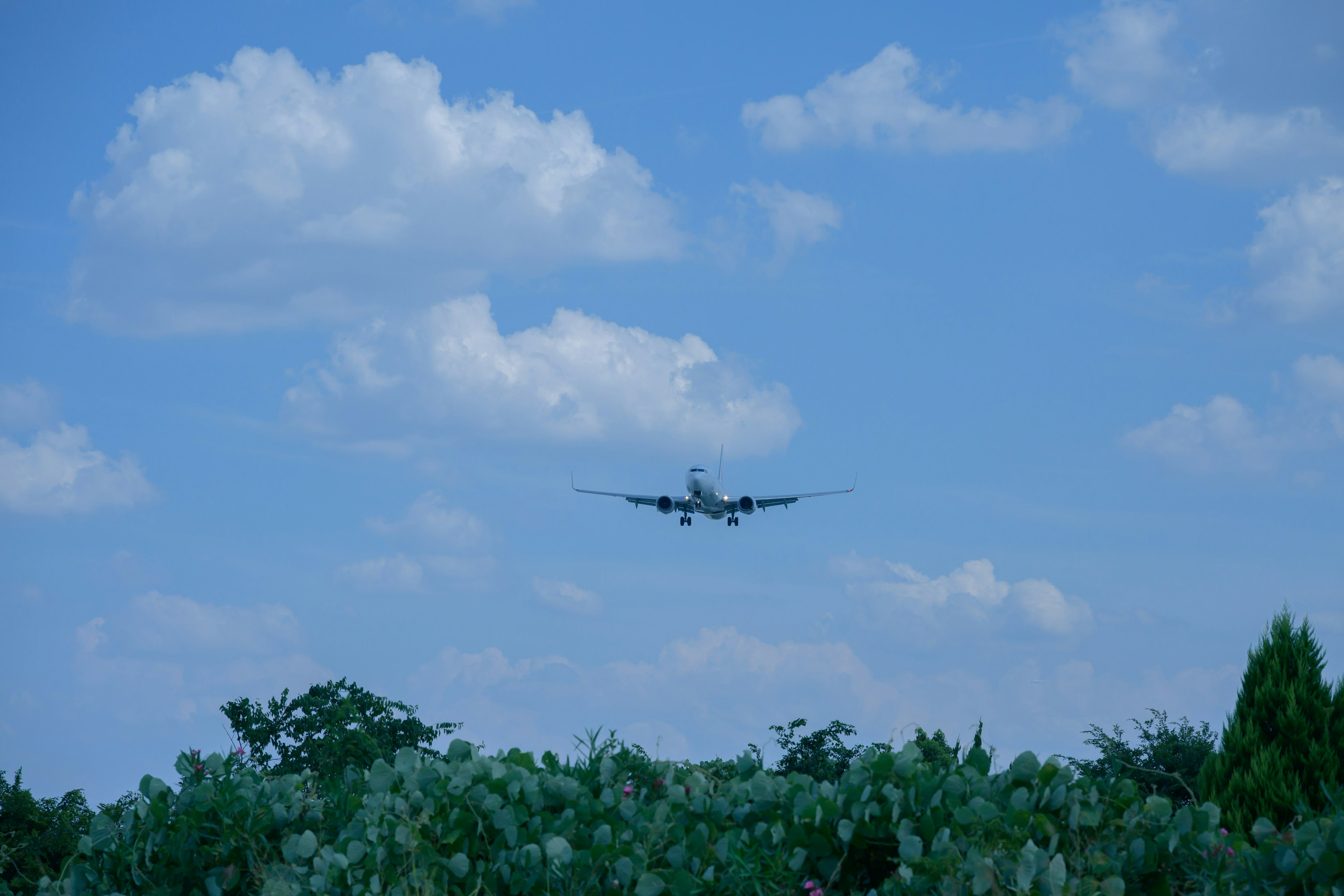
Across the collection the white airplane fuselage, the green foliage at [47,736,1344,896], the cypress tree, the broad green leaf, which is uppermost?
the white airplane fuselage

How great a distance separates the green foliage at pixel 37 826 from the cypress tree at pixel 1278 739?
92.6 feet

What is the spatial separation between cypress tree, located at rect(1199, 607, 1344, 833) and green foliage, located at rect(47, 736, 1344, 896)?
22.4ft

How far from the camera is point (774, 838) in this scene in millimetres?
6477

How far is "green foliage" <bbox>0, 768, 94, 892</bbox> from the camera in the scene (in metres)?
30.8

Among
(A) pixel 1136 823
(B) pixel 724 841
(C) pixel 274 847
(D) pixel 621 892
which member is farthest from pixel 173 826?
(A) pixel 1136 823

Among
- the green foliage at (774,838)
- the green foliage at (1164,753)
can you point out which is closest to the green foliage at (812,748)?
the green foliage at (1164,753)

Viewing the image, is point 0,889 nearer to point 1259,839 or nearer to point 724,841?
point 724,841

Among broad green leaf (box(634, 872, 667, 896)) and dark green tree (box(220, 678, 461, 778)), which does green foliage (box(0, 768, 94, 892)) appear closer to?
dark green tree (box(220, 678, 461, 778))

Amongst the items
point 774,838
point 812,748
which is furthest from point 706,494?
point 774,838

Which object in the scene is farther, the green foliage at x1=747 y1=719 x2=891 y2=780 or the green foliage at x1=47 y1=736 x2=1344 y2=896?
the green foliage at x1=747 y1=719 x2=891 y2=780

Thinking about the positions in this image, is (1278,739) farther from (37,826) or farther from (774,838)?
(37,826)

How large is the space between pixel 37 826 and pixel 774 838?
Result: 112 feet

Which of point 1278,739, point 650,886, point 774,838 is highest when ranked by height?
point 1278,739

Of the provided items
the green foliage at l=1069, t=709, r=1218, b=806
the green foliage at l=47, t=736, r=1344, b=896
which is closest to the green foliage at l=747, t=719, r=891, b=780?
the green foliage at l=1069, t=709, r=1218, b=806
